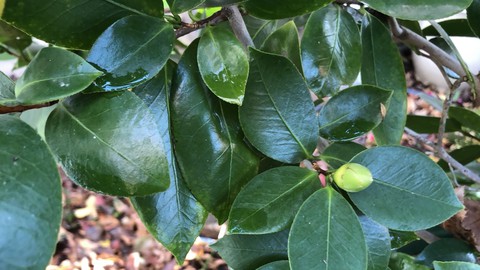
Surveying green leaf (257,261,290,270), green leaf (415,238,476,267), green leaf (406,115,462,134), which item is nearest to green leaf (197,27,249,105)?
green leaf (257,261,290,270)

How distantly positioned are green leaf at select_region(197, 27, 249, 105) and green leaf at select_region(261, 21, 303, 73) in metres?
0.10

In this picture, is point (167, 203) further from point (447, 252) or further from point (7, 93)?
point (447, 252)

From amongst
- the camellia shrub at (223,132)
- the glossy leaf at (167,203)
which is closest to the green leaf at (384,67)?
the camellia shrub at (223,132)

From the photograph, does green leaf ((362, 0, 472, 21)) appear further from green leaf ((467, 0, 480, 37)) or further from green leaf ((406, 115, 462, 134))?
green leaf ((406, 115, 462, 134))

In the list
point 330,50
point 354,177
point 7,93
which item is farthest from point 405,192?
point 7,93

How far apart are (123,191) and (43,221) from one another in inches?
3.5

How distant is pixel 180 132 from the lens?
0.50 meters

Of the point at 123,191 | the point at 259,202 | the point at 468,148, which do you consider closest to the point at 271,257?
the point at 259,202

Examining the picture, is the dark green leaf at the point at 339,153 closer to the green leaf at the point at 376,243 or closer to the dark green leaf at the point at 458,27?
the green leaf at the point at 376,243

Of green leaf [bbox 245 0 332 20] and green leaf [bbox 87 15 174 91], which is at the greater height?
green leaf [bbox 245 0 332 20]

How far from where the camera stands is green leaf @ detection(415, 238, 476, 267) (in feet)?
2.38

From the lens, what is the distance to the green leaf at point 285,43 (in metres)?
0.57

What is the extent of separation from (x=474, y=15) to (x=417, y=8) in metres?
0.20

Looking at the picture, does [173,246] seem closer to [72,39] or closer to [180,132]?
[180,132]
